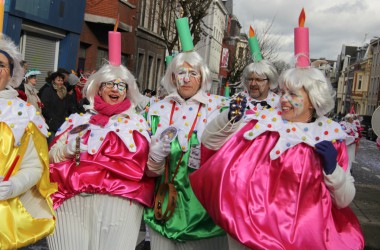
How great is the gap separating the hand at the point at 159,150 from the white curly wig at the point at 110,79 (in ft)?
1.41

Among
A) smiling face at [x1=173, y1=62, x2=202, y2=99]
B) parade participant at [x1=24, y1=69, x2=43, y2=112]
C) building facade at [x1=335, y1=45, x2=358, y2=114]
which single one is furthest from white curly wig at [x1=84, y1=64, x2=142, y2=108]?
building facade at [x1=335, y1=45, x2=358, y2=114]

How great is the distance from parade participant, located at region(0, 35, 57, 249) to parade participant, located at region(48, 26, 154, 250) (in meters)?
0.31

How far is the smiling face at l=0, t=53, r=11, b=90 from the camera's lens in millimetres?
2998

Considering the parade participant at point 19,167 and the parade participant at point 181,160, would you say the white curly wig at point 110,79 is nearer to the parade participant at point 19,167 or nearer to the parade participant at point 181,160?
the parade participant at point 181,160

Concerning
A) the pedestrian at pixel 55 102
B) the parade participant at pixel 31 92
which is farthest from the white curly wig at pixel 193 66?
the pedestrian at pixel 55 102

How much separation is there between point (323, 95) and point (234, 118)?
0.50m

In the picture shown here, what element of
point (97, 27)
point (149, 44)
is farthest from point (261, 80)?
point (149, 44)

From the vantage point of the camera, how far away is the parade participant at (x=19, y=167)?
2.83 metres

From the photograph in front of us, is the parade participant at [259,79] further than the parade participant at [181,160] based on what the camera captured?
Yes

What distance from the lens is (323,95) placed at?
10.0ft

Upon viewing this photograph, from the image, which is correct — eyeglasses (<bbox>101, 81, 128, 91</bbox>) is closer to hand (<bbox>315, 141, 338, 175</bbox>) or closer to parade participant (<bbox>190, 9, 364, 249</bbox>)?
parade participant (<bbox>190, 9, 364, 249</bbox>)

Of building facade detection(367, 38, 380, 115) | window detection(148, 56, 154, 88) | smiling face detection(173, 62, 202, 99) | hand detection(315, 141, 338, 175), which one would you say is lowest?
hand detection(315, 141, 338, 175)

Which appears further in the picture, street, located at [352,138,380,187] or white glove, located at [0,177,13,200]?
street, located at [352,138,380,187]

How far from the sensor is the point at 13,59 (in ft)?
10.2
